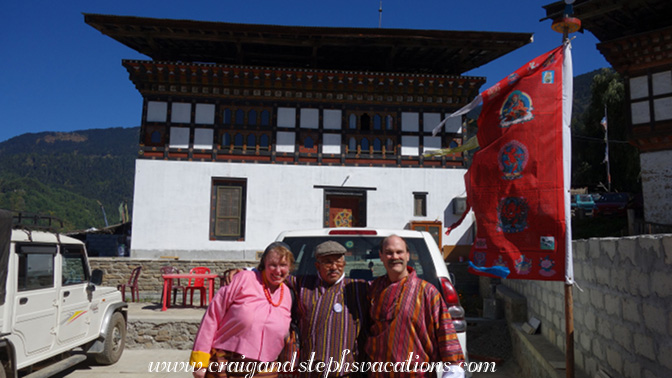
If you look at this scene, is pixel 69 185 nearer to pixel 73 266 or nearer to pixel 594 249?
pixel 73 266

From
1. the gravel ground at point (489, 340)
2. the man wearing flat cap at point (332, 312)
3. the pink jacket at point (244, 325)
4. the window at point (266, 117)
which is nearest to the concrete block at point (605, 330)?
the man wearing flat cap at point (332, 312)

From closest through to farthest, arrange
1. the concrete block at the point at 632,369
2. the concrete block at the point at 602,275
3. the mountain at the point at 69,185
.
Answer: the concrete block at the point at 632,369
the concrete block at the point at 602,275
the mountain at the point at 69,185

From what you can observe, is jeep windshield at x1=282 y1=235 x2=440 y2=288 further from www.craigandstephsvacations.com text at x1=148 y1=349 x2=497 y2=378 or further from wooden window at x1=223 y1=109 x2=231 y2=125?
wooden window at x1=223 y1=109 x2=231 y2=125

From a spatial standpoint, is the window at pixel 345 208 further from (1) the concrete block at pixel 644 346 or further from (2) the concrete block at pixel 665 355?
(2) the concrete block at pixel 665 355

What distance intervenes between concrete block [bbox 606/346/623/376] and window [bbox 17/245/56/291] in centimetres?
624

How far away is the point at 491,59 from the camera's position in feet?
61.1

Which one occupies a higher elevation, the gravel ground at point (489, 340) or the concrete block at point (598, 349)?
the concrete block at point (598, 349)

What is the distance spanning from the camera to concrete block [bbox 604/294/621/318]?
4.01m

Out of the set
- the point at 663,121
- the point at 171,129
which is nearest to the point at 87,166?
the point at 171,129

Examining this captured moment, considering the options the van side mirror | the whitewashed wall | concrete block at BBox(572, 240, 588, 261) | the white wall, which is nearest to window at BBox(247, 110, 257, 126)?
the white wall

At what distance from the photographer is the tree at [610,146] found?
84.5 ft

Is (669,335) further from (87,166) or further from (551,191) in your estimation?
(87,166)

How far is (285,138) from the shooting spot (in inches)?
696

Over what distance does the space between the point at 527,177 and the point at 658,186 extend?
13.9m
